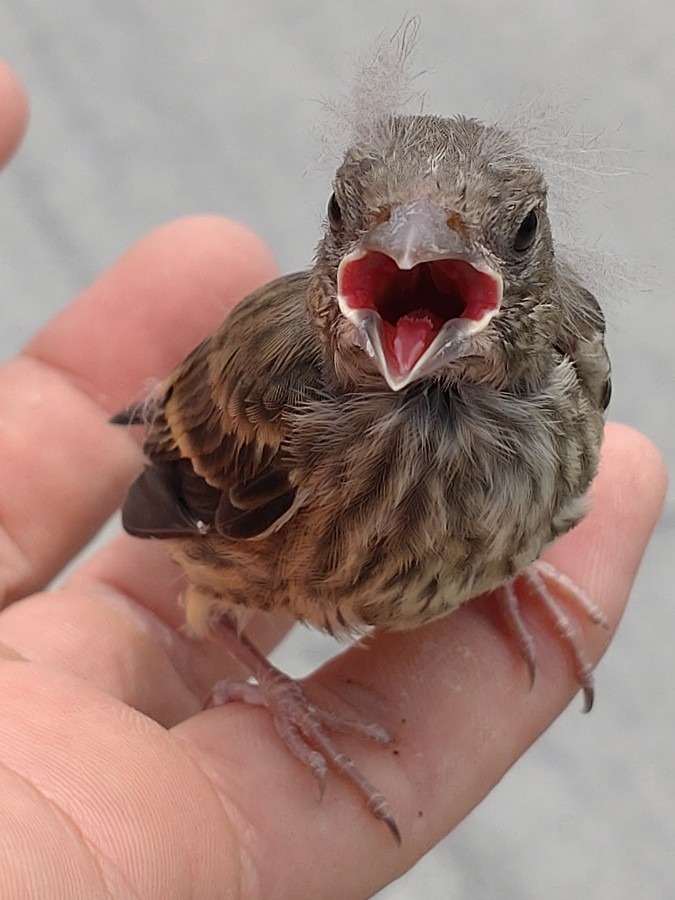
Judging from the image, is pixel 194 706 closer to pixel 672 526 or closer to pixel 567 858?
pixel 567 858

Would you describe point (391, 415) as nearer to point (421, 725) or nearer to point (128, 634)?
point (421, 725)

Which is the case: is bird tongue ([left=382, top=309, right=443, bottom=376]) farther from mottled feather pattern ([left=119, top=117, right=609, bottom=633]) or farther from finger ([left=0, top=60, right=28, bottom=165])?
finger ([left=0, top=60, right=28, bottom=165])

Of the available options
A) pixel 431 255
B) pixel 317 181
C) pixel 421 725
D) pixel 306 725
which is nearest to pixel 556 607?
pixel 421 725

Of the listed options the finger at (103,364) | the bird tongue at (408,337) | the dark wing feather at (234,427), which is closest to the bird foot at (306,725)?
the dark wing feather at (234,427)

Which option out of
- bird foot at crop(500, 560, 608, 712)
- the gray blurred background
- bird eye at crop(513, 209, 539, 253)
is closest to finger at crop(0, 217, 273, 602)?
the gray blurred background

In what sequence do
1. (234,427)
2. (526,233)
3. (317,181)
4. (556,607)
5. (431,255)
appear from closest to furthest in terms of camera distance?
(431,255) < (526,233) < (234,427) < (556,607) < (317,181)

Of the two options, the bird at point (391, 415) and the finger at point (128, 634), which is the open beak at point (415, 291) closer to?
the bird at point (391, 415)
